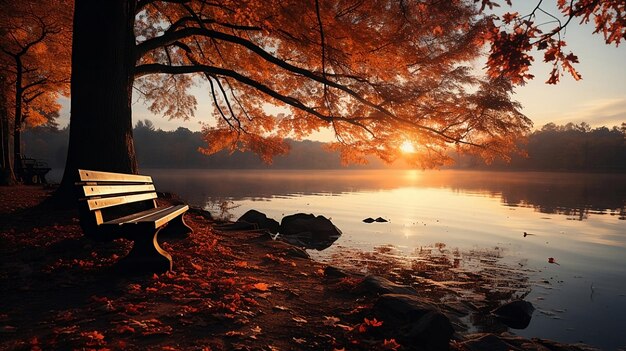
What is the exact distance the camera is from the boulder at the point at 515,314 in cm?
630

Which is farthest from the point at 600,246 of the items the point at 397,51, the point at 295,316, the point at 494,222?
the point at 295,316

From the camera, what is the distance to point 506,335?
548 cm

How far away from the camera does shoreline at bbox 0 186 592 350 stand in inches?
128

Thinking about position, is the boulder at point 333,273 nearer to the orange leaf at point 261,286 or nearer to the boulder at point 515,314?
the orange leaf at point 261,286

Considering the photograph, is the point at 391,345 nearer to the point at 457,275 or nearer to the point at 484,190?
the point at 457,275

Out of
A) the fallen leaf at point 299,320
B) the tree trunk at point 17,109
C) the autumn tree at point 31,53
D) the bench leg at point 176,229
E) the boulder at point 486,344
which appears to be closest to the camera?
the fallen leaf at point 299,320

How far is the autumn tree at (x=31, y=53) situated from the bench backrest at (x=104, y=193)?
10394 mm

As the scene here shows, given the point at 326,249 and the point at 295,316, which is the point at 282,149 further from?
the point at 295,316

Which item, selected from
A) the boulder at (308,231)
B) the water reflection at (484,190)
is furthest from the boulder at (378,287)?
the water reflection at (484,190)

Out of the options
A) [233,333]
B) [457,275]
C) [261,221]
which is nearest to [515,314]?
[457,275]

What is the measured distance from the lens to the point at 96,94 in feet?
23.8

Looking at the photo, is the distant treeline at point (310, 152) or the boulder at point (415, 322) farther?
the distant treeline at point (310, 152)

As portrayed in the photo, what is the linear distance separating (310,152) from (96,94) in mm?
153663

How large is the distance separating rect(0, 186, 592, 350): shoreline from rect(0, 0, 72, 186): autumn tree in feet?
38.7
